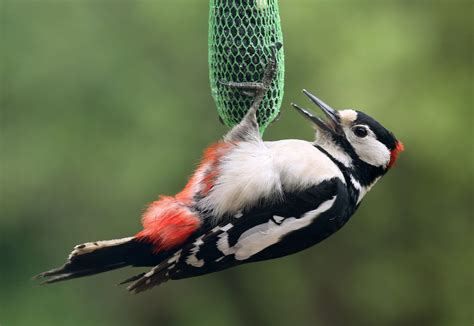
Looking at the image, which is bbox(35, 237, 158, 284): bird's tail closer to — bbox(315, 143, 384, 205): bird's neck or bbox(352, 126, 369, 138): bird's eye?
bbox(315, 143, 384, 205): bird's neck

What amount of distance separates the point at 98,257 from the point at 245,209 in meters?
0.64

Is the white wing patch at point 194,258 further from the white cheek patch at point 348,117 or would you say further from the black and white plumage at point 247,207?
the white cheek patch at point 348,117

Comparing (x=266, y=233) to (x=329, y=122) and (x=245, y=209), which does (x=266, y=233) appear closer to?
(x=245, y=209)

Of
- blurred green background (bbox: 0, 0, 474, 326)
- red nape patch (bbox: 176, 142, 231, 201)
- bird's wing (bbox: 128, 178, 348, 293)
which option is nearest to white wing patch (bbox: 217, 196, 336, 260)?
bird's wing (bbox: 128, 178, 348, 293)

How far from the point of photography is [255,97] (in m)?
3.62

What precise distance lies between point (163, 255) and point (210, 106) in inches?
134

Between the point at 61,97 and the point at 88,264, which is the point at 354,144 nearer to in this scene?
the point at 88,264

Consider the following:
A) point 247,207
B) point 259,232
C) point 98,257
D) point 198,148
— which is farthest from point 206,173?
point 198,148

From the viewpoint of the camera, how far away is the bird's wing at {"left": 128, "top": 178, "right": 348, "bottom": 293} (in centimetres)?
338

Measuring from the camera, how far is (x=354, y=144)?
141 inches

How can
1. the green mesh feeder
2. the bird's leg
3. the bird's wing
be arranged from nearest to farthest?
the bird's wing, the bird's leg, the green mesh feeder

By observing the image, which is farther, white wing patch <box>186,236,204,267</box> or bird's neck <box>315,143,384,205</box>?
bird's neck <box>315,143,384,205</box>

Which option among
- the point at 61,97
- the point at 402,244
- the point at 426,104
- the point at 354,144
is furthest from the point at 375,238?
the point at 354,144

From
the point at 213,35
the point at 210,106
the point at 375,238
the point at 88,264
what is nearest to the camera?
the point at 88,264
